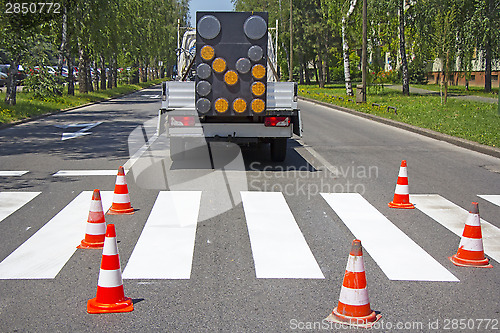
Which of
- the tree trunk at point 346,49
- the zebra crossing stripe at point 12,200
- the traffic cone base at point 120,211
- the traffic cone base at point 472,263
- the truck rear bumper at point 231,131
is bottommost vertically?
the traffic cone base at point 472,263

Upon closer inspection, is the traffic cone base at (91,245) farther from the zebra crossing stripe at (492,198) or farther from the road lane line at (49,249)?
the zebra crossing stripe at (492,198)

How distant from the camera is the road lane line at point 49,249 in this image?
5.85m

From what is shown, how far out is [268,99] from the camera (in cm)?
1184

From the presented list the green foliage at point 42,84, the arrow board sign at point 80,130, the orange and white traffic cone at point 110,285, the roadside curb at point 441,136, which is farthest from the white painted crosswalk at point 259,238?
the green foliage at point 42,84

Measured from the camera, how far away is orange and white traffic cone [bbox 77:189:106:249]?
21.8ft

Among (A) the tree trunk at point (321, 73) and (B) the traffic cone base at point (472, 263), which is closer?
(B) the traffic cone base at point (472, 263)

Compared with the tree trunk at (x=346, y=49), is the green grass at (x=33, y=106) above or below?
below

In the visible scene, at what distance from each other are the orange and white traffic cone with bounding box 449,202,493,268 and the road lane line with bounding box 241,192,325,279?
148 centimetres

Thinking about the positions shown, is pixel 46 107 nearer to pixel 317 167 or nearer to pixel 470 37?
pixel 317 167

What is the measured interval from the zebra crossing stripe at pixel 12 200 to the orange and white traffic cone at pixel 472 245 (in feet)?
17.9

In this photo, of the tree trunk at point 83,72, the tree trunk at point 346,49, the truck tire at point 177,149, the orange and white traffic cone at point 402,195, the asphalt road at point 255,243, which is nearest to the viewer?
the asphalt road at point 255,243

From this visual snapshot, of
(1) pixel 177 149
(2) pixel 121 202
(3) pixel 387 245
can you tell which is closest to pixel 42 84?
(1) pixel 177 149

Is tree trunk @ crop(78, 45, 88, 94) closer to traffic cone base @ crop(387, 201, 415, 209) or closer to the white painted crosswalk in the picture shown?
the white painted crosswalk

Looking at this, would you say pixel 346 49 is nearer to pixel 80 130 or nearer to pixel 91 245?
pixel 80 130
